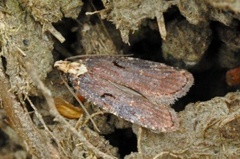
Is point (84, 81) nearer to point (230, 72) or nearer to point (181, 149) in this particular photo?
point (181, 149)

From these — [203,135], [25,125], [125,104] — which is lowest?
[203,135]

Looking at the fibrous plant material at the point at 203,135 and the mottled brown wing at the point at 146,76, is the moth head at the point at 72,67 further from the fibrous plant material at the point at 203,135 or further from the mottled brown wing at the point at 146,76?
the fibrous plant material at the point at 203,135

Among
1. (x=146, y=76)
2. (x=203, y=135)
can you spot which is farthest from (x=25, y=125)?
(x=203, y=135)

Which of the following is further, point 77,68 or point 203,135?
point 77,68

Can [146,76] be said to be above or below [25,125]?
below

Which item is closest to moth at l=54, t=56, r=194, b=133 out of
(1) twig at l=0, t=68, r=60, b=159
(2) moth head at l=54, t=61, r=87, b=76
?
Result: (2) moth head at l=54, t=61, r=87, b=76

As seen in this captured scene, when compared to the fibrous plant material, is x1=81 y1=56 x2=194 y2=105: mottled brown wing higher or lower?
higher

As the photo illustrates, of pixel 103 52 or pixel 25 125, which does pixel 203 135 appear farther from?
pixel 25 125

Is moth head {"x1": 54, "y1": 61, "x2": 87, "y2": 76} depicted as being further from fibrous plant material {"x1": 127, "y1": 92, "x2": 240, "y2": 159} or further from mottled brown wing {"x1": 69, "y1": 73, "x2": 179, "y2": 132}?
Result: fibrous plant material {"x1": 127, "y1": 92, "x2": 240, "y2": 159}
